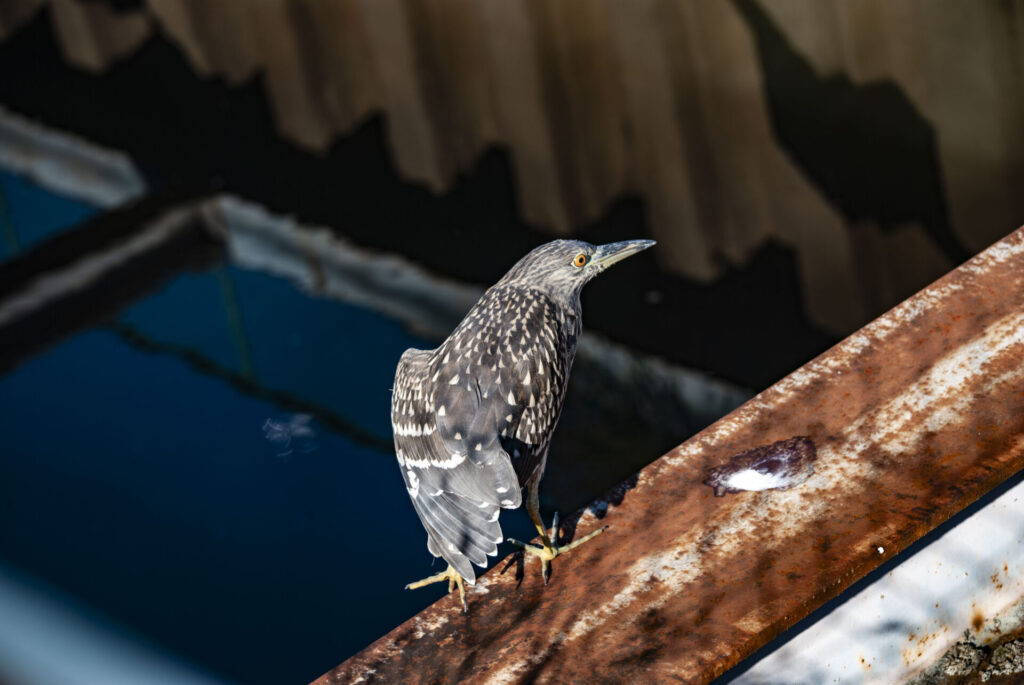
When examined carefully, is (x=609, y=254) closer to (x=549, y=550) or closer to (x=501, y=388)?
(x=501, y=388)

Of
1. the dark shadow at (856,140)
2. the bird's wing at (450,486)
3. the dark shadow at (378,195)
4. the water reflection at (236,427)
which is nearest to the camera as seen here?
the bird's wing at (450,486)

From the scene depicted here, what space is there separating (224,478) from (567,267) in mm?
2958

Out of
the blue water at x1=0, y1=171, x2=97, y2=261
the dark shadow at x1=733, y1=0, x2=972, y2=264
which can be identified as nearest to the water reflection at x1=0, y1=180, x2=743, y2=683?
the blue water at x1=0, y1=171, x2=97, y2=261

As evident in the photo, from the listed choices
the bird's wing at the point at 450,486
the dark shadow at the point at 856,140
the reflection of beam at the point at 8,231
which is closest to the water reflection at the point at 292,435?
the dark shadow at the point at 856,140

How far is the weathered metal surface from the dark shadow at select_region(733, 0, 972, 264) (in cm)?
250

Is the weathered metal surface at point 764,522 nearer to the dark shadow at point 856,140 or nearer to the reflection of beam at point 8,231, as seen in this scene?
the dark shadow at point 856,140

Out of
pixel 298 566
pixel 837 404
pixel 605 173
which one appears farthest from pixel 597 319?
pixel 837 404

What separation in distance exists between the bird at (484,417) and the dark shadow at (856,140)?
2075 millimetres

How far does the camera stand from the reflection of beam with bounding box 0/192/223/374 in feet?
22.5

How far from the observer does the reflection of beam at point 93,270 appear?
6848mm

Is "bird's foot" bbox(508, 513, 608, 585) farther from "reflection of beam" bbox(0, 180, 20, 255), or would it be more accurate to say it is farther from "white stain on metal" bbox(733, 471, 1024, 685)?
"reflection of beam" bbox(0, 180, 20, 255)

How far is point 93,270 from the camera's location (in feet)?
23.2

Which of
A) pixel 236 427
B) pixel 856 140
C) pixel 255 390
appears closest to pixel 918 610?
pixel 856 140

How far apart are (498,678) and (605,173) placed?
423 cm
